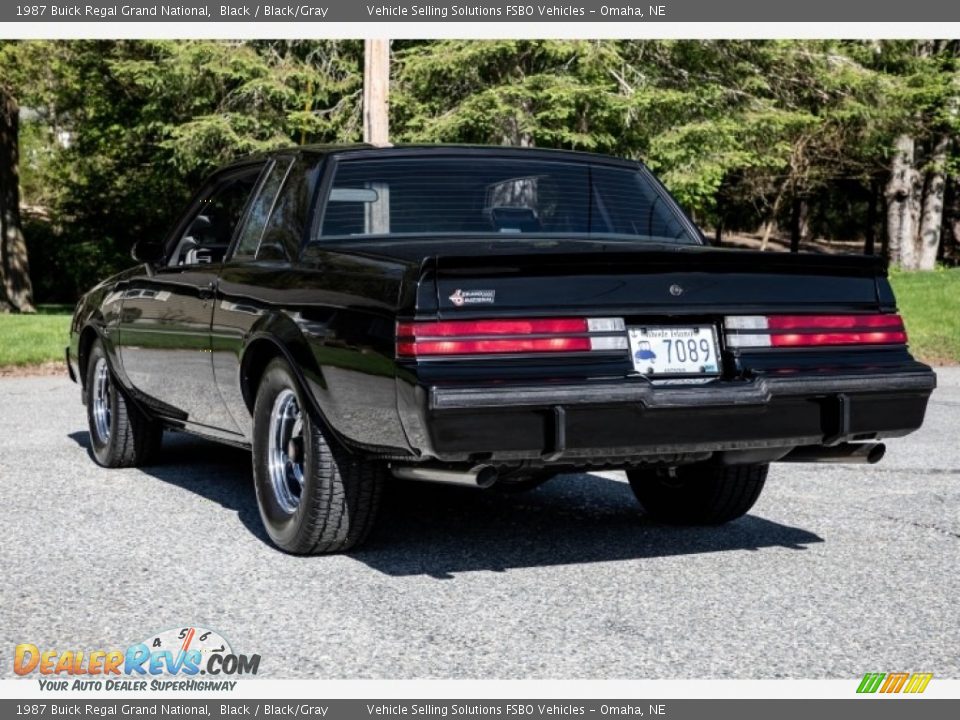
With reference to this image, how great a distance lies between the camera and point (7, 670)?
13.1 feet

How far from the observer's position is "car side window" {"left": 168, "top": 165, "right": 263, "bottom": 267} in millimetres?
7059

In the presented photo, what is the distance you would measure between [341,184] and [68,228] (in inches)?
1101

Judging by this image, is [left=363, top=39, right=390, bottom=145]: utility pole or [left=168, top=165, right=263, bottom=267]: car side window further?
[left=363, top=39, right=390, bottom=145]: utility pole

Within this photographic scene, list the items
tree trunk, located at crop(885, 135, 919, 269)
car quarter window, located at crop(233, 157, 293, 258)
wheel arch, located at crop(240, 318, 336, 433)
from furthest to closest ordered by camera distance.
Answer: tree trunk, located at crop(885, 135, 919, 269), car quarter window, located at crop(233, 157, 293, 258), wheel arch, located at crop(240, 318, 336, 433)

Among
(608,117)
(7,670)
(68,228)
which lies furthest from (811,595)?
(68,228)

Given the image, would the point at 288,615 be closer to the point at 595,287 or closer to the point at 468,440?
the point at 468,440

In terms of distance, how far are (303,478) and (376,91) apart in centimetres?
954

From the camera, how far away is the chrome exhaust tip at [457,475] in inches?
189

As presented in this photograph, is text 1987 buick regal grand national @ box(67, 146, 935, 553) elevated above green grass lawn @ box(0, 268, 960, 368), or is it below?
above

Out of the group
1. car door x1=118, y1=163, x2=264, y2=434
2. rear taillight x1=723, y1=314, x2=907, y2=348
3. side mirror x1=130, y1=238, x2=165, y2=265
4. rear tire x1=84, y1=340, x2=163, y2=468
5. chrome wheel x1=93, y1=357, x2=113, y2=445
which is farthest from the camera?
chrome wheel x1=93, y1=357, x2=113, y2=445

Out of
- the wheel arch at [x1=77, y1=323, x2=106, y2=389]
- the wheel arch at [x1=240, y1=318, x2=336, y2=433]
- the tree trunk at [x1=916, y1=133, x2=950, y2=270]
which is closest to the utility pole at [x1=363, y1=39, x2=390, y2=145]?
the wheel arch at [x1=77, y1=323, x2=106, y2=389]

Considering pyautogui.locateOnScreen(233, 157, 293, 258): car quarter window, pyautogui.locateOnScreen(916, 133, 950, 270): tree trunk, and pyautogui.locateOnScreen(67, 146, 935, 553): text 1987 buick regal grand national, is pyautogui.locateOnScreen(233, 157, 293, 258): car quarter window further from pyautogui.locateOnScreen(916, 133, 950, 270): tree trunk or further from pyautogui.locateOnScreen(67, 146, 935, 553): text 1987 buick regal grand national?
pyautogui.locateOnScreen(916, 133, 950, 270): tree trunk

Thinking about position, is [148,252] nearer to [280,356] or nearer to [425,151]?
[425,151]

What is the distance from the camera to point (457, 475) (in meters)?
4.84
